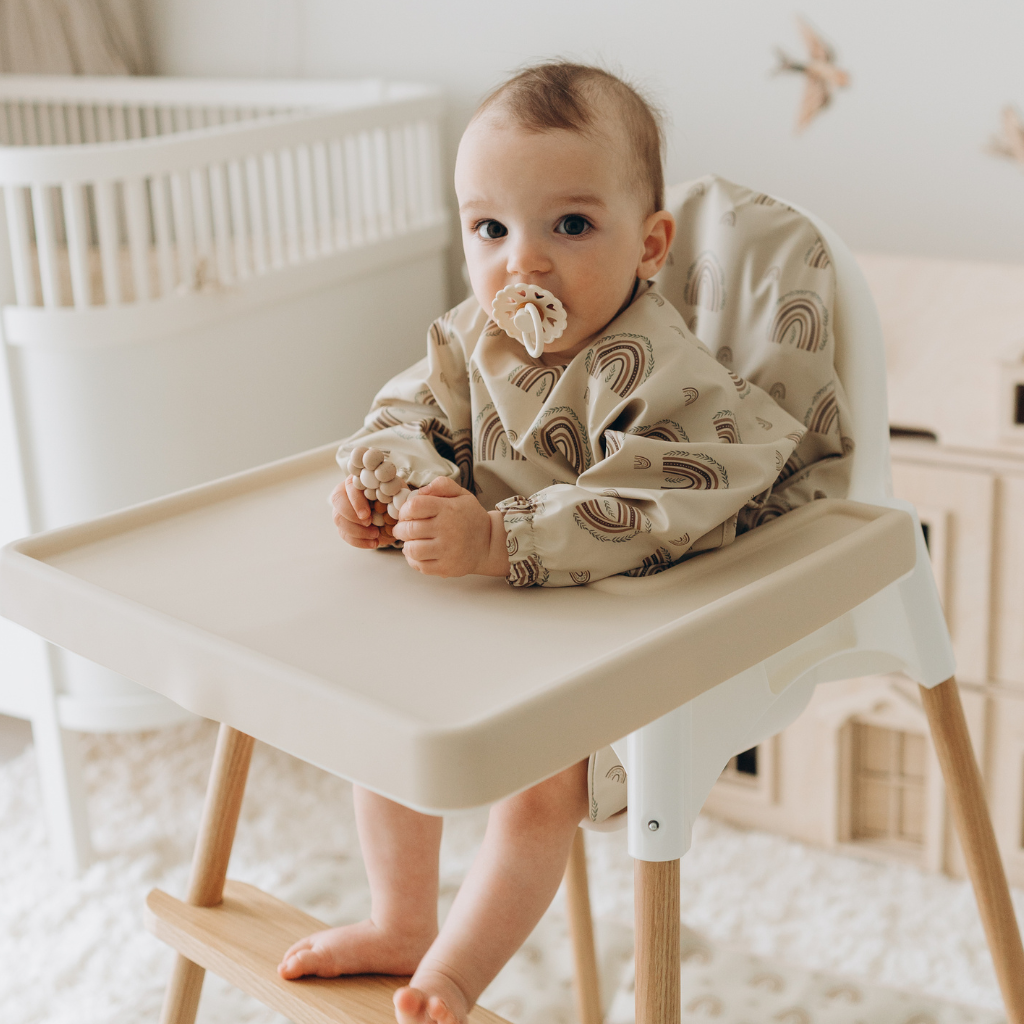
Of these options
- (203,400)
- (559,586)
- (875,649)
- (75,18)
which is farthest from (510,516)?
(75,18)

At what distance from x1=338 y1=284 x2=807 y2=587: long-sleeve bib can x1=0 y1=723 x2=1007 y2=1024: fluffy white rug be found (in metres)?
0.66

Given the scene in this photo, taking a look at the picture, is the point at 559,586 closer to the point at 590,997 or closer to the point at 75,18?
the point at 590,997

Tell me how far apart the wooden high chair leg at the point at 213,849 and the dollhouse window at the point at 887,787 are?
0.74m

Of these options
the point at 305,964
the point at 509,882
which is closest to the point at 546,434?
the point at 509,882

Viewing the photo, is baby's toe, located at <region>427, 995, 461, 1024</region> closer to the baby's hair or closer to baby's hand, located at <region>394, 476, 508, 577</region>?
baby's hand, located at <region>394, 476, 508, 577</region>

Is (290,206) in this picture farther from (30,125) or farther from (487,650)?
(487,650)

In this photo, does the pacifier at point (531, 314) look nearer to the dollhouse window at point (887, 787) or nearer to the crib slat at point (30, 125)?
the dollhouse window at point (887, 787)

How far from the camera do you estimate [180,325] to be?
1.26m

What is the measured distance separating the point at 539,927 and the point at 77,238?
2.70 feet

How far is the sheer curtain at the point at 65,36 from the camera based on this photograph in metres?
1.79

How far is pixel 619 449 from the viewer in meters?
0.66

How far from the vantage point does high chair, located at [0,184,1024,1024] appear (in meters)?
0.53

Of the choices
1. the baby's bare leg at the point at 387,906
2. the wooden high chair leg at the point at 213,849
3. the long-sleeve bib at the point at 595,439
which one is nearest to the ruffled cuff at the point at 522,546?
the long-sleeve bib at the point at 595,439

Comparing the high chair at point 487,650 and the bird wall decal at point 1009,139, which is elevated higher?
the bird wall decal at point 1009,139
